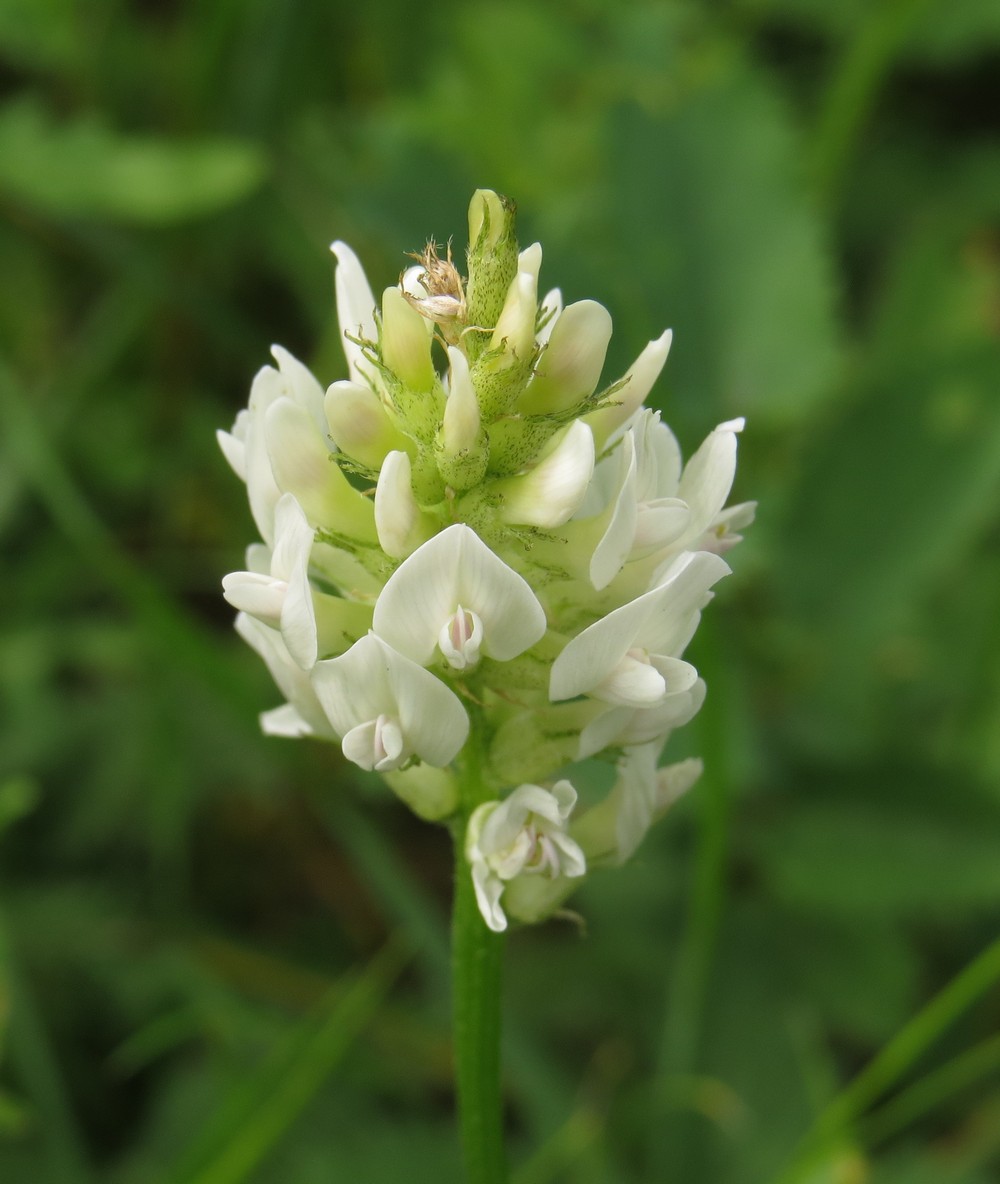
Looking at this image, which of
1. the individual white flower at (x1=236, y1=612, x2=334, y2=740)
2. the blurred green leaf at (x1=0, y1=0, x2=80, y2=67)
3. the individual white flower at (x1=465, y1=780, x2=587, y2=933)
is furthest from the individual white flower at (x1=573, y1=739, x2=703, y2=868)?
the blurred green leaf at (x1=0, y1=0, x2=80, y2=67)

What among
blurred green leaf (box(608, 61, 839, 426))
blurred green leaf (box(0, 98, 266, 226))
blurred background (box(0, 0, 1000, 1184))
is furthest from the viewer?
blurred green leaf (box(0, 98, 266, 226))

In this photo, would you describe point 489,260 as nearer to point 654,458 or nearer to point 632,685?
point 654,458

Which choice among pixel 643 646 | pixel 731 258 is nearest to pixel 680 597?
pixel 643 646

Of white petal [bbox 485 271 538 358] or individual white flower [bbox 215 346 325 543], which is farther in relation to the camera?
individual white flower [bbox 215 346 325 543]

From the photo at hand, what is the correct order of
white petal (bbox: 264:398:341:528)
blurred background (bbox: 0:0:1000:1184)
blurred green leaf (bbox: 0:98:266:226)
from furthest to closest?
blurred green leaf (bbox: 0:98:266:226), blurred background (bbox: 0:0:1000:1184), white petal (bbox: 264:398:341:528)

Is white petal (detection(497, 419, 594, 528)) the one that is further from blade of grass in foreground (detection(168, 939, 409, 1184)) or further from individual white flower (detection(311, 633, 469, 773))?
blade of grass in foreground (detection(168, 939, 409, 1184))
